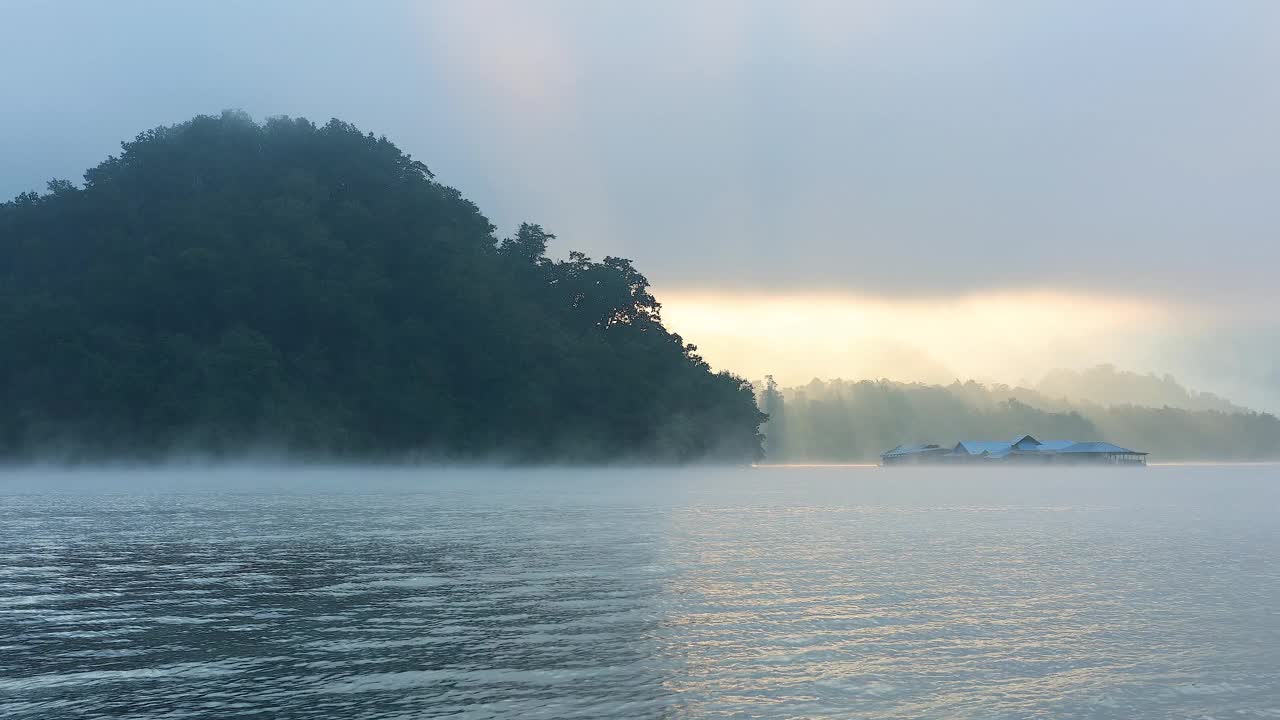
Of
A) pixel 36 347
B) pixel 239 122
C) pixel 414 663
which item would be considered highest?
pixel 239 122

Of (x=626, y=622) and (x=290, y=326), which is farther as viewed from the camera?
(x=290, y=326)

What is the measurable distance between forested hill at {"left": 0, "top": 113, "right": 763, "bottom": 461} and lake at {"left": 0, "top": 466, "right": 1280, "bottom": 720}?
103312 millimetres

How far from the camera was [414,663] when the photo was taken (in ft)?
56.6

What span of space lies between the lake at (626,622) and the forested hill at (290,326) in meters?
103

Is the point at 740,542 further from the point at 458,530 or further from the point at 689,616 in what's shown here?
the point at 689,616

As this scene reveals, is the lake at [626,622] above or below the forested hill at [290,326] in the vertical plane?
below

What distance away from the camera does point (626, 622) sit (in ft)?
70.4

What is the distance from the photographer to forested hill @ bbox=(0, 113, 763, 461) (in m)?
142

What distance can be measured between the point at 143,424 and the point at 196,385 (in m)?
7.98

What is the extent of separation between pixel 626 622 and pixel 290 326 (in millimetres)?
148824

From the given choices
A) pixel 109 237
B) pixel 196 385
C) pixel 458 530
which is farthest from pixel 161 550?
pixel 109 237

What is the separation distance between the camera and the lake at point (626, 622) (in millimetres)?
15344

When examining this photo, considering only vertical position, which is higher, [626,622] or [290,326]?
[290,326]

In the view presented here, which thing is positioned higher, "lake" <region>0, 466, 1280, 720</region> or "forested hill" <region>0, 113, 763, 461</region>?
"forested hill" <region>0, 113, 763, 461</region>
